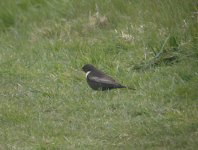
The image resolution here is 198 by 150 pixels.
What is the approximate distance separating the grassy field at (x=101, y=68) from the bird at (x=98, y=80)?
4.4 inches

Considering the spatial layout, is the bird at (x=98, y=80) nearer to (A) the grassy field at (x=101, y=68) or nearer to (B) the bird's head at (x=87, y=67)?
(B) the bird's head at (x=87, y=67)

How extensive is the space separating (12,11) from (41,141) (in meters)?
5.88

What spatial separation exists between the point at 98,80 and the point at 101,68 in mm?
1043

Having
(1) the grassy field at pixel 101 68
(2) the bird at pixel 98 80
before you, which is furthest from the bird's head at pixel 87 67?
(1) the grassy field at pixel 101 68

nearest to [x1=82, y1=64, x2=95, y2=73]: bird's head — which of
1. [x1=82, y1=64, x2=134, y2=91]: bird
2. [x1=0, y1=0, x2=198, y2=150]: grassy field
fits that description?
[x1=82, y1=64, x2=134, y2=91]: bird

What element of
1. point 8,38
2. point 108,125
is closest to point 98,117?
point 108,125

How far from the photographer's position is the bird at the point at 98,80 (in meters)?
8.96

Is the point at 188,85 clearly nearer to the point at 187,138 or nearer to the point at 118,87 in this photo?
the point at 118,87

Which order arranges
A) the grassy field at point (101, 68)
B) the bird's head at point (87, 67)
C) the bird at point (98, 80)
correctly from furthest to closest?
the bird's head at point (87, 67)
the bird at point (98, 80)
the grassy field at point (101, 68)

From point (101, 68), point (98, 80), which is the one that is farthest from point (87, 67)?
point (101, 68)

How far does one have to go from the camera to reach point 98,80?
914 centimetres

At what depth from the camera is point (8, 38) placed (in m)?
12.1

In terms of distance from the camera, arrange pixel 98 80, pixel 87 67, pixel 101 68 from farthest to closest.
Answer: pixel 101 68 < pixel 87 67 < pixel 98 80

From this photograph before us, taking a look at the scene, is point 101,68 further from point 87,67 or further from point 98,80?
point 98,80
